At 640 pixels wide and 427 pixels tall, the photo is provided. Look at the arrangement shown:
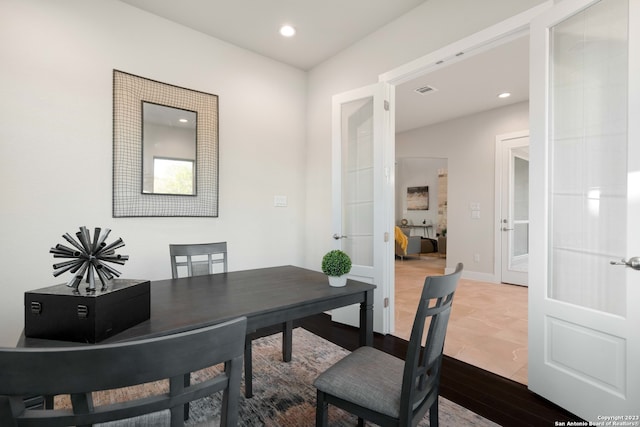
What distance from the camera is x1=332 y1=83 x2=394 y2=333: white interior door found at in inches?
116

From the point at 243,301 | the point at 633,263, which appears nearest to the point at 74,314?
the point at 243,301

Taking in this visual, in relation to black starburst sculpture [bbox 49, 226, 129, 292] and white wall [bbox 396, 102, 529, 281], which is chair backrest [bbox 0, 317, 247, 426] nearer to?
black starburst sculpture [bbox 49, 226, 129, 292]

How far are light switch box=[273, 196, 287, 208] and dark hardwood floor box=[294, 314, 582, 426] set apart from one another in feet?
5.98

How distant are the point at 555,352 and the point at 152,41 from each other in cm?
396

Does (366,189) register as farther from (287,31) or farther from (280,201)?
(287,31)

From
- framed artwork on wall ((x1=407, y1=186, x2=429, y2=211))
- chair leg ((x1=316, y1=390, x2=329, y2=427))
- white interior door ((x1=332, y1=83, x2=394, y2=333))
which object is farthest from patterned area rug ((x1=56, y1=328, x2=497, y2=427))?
framed artwork on wall ((x1=407, y1=186, x2=429, y2=211))

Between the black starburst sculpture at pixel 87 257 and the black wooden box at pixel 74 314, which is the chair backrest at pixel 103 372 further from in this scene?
the black starburst sculpture at pixel 87 257

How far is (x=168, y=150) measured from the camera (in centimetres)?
292

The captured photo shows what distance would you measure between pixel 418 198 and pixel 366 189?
24.9 ft

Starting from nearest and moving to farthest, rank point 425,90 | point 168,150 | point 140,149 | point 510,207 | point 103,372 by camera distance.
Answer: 1. point 103,372
2. point 140,149
3. point 168,150
4. point 425,90
5. point 510,207

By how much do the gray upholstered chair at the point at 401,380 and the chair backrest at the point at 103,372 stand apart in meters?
0.72

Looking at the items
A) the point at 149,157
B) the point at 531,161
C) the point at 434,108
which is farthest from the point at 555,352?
the point at 434,108

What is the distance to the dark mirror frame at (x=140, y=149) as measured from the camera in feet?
8.73

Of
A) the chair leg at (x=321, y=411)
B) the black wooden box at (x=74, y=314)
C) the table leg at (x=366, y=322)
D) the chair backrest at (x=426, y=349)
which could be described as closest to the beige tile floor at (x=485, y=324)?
the table leg at (x=366, y=322)
